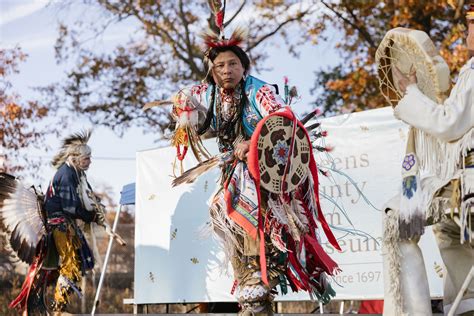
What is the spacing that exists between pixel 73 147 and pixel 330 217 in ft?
8.65

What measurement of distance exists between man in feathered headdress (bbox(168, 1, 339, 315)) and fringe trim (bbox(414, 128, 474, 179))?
37.7 inches

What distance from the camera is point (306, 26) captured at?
528 inches

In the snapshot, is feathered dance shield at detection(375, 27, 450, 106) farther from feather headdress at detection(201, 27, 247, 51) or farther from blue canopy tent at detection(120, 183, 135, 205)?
blue canopy tent at detection(120, 183, 135, 205)

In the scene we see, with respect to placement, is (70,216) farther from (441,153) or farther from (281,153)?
(441,153)

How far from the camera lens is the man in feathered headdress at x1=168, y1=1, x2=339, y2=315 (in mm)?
4176

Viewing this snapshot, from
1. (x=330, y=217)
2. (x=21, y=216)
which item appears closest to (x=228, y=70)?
(x=330, y=217)

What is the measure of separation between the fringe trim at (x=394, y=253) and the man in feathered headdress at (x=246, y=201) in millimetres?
858

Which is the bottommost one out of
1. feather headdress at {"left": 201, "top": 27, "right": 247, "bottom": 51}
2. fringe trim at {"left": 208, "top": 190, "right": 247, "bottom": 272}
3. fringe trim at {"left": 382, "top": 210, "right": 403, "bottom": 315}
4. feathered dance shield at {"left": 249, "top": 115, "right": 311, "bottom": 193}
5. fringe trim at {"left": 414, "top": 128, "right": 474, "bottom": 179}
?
fringe trim at {"left": 382, "top": 210, "right": 403, "bottom": 315}

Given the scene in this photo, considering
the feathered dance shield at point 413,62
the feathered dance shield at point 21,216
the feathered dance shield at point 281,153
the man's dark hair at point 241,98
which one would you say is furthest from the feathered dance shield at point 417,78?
the feathered dance shield at point 21,216

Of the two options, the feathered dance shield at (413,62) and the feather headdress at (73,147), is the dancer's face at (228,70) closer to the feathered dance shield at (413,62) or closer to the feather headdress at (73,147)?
the feathered dance shield at (413,62)

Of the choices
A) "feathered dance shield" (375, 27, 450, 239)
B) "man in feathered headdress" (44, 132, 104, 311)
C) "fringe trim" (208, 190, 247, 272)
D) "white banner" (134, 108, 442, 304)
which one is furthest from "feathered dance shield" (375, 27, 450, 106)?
"man in feathered headdress" (44, 132, 104, 311)

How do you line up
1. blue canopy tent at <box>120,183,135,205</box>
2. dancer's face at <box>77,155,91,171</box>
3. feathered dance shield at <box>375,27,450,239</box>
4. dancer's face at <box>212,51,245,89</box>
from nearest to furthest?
feathered dance shield at <box>375,27,450,239</box>, dancer's face at <box>212,51,245,89</box>, dancer's face at <box>77,155,91,171</box>, blue canopy tent at <box>120,183,135,205</box>

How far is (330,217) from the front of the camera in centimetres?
618

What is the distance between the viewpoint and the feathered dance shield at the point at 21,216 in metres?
7.03
